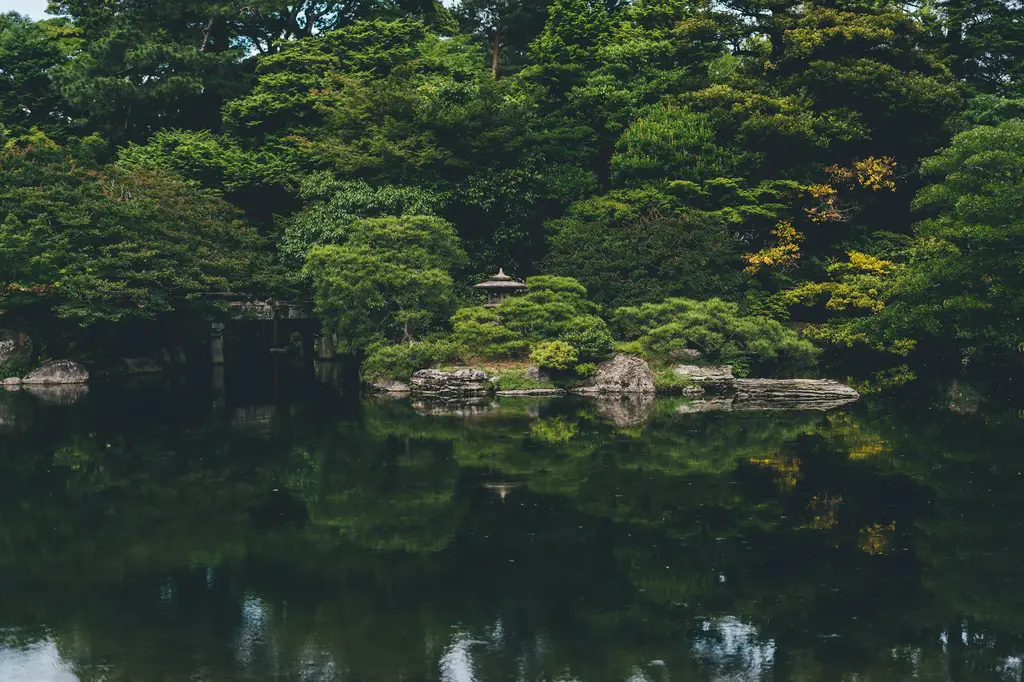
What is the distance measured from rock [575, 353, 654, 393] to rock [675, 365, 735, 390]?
3.72 ft

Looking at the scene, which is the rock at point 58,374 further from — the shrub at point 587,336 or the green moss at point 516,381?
the shrub at point 587,336

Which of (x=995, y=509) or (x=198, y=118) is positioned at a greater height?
(x=198, y=118)

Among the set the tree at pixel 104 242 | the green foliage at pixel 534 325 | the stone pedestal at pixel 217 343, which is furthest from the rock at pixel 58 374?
the green foliage at pixel 534 325

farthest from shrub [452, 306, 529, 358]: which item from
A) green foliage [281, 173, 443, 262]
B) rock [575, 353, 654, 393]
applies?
green foliage [281, 173, 443, 262]

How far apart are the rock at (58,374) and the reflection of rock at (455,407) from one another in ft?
49.5

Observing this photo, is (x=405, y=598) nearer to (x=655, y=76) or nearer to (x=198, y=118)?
(x=655, y=76)

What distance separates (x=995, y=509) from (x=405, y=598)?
33.6ft

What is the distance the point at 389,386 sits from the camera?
36.6m

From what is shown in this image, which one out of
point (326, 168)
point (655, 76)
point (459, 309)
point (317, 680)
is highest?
point (655, 76)

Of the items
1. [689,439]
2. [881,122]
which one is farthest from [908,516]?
[881,122]

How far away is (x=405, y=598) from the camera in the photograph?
1313cm

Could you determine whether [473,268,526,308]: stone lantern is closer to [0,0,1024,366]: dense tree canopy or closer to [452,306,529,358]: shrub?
[452,306,529,358]: shrub

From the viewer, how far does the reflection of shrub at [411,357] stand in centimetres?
3612

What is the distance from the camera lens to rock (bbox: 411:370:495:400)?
34531mm
